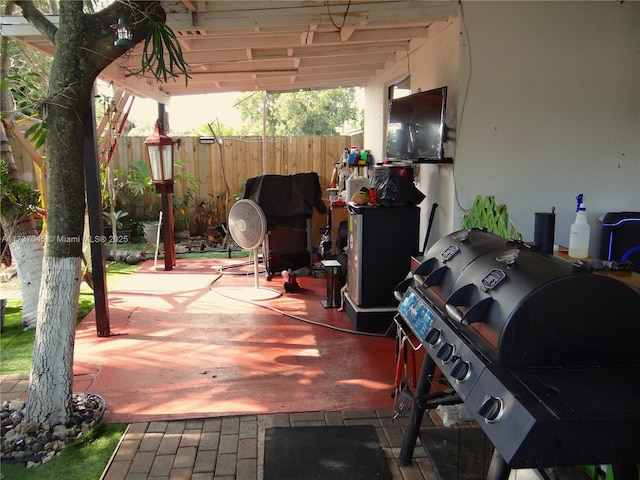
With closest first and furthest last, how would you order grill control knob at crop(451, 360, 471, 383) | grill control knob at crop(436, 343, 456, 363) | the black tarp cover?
grill control knob at crop(451, 360, 471, 383)
grill control knob at crop(436, 343, 456, 363)
the black tarp cover

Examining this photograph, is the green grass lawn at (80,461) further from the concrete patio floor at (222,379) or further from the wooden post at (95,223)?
the wooden post at (95,223)

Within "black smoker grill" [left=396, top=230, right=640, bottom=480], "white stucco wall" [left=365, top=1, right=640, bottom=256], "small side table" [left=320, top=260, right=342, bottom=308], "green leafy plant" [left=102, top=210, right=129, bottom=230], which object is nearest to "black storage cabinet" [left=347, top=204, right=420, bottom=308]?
"white stucco wall" [left=365, top=1, right=640, bottom=256]

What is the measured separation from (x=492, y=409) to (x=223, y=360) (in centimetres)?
280

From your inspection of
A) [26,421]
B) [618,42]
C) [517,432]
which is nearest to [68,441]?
[26,421]

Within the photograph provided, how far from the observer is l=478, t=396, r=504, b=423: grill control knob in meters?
1.27

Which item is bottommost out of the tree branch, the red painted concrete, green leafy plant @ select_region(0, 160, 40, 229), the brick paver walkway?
the brick paver walkway

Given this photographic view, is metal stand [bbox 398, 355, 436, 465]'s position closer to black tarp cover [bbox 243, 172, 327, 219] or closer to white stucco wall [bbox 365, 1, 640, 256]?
white stucco wall [bbox 365, 1, 640, 256]

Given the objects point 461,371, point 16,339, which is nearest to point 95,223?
point 16,339

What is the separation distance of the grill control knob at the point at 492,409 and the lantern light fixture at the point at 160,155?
5660mm

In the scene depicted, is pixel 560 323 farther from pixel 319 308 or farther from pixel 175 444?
pixel 319 308

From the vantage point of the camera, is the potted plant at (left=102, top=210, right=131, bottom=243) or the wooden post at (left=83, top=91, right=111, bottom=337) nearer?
the wooden post at (left=83, top=91, right=111, bottom=337)

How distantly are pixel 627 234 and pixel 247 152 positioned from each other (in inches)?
273

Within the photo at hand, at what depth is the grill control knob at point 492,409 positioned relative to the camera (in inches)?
50.1

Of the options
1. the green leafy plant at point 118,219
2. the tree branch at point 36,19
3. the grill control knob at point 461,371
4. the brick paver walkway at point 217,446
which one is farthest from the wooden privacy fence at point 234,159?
the grill control knob at point 461,371
